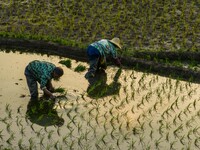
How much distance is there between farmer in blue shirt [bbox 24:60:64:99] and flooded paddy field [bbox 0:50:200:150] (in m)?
0.20

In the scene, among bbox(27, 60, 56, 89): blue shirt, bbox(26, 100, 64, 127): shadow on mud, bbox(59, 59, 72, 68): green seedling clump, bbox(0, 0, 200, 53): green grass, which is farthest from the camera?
bbox(0, 0, 200, 53): green grass

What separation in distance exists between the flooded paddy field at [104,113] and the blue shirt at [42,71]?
1.21ft

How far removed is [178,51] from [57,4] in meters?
3.90

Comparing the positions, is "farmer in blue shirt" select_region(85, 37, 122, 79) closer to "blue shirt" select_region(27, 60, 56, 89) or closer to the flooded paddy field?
the flooded paddy field

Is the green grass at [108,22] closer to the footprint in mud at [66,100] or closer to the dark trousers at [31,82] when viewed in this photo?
the footprint in mud at [66,100]

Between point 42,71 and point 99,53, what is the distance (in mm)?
1564

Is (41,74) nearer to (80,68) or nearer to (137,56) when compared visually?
(80,68)

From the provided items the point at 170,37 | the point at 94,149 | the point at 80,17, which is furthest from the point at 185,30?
the point at 94,149

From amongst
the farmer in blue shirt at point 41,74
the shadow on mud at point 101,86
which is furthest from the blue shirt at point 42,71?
the shadow on mud at point 101,86

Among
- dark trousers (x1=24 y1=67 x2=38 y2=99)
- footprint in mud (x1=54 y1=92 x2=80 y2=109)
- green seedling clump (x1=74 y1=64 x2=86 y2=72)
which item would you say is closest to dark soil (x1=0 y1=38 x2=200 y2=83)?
green seedling clump (x1=74 y1=64 x2=86 y2=72)

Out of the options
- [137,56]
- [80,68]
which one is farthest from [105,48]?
[137,56]

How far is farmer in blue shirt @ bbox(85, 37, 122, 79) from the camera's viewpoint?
8.48 m

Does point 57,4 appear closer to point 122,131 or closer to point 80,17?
point 80,17

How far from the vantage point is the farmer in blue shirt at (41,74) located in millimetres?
7175
